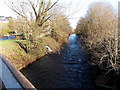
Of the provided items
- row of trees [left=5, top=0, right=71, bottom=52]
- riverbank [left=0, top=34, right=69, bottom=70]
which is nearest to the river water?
riverbank [left=0, top=34, right=69, bottom=70]

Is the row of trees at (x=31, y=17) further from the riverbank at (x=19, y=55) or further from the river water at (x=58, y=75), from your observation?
the river water at (x=58, y=75)

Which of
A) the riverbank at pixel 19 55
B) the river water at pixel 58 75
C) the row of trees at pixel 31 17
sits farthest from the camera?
the row of trees at pixel 31 17

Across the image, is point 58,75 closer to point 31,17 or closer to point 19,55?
point 19,55

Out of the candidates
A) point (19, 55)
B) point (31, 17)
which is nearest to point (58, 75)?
point (19, 55)

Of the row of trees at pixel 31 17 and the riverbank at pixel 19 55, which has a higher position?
the row of trees at pixel 31 17

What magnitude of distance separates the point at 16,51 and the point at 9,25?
77.9ft

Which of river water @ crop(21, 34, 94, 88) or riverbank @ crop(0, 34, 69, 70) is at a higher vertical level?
riverbank @ crop(0, 34, 69, 70)

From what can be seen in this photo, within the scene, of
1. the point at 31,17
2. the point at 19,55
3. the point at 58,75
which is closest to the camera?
the point at 58,75

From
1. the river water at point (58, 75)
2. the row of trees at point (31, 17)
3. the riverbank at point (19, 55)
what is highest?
the row of trees at point (31, 17)

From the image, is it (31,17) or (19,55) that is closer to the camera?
(19,55)

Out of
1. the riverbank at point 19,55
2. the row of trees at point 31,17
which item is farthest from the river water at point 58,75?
the row of trees at point 31,17

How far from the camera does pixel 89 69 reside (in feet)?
48.3

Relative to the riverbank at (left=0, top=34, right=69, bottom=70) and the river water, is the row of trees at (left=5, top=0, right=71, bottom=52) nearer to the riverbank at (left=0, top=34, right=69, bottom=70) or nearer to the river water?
the riverbank at (left=0, top=34, right=69, bottom=70)

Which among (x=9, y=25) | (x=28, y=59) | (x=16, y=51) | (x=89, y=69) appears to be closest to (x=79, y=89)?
(x=89, y=69)
